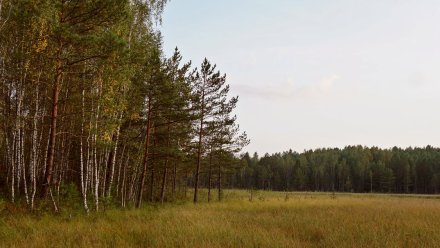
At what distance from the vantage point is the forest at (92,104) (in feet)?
41.2

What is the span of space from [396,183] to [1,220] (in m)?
107

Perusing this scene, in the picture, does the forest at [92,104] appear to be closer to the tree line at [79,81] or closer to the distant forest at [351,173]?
the tree line at [79,81]

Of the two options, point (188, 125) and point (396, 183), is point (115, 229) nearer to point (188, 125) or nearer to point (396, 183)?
point (188, 125)

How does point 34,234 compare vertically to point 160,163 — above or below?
below

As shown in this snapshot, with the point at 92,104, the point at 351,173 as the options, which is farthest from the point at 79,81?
the point at 351,173

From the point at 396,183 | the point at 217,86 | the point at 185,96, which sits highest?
the point at 217,86

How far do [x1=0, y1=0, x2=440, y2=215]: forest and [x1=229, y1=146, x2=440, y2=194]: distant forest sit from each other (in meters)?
69.2

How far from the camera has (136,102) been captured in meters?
18.3

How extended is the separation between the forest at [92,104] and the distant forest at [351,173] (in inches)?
2726

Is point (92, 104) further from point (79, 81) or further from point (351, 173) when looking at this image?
point (351, 173)

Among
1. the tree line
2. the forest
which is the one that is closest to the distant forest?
the forest

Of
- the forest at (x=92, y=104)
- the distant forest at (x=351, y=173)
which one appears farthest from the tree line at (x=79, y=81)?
the distant forest at (x=351, y=173)

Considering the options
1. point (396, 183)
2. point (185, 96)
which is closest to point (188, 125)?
point (185, 96)

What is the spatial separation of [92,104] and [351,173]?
104 metres
